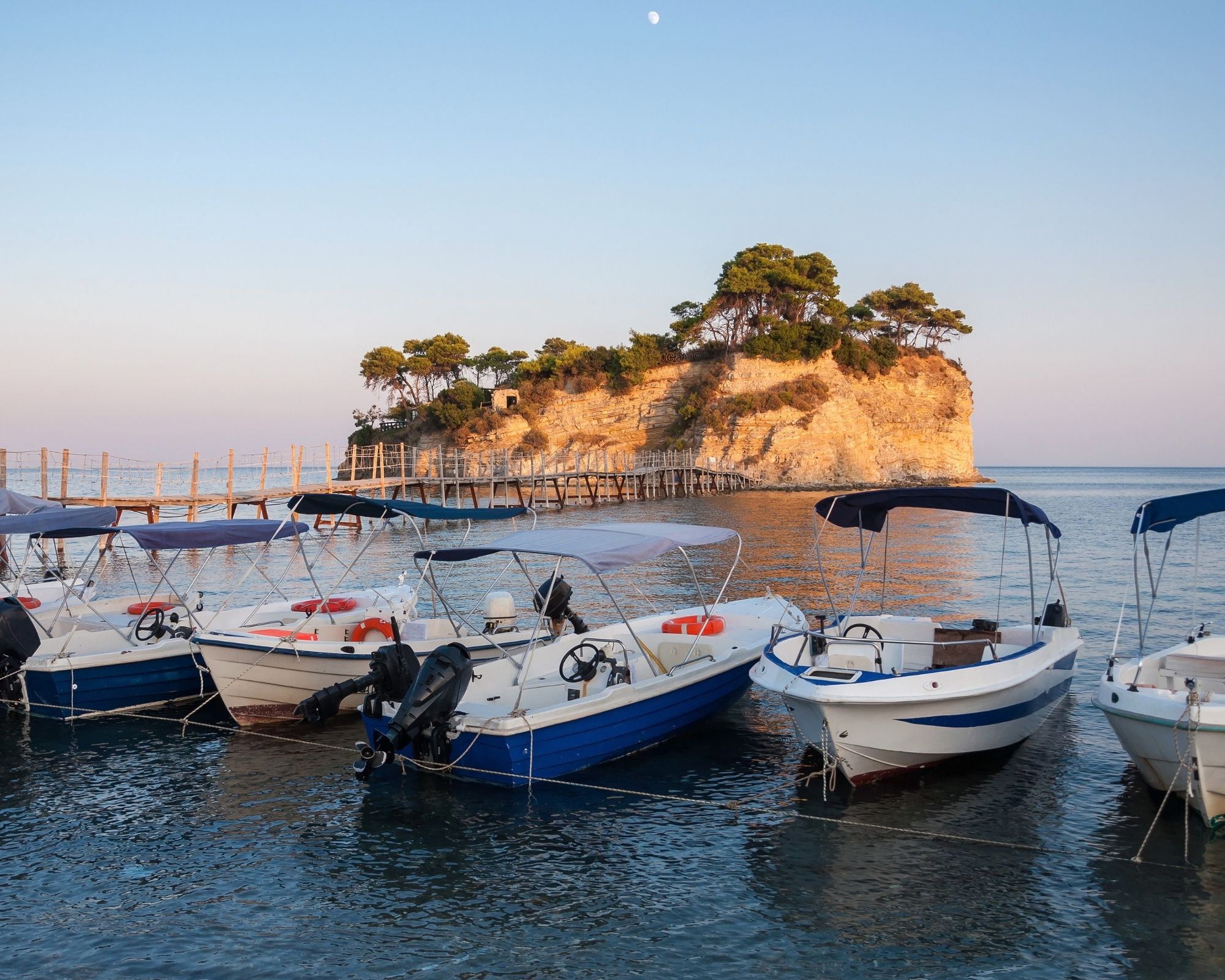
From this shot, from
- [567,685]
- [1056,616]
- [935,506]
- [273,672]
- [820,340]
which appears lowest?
[273,672]

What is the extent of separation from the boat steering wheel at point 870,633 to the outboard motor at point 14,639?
10.6 m

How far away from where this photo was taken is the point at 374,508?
1427cm

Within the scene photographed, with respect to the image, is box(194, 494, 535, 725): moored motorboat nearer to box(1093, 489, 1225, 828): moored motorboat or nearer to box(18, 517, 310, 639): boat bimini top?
box(18, 517, 310, 639): boat bimini top

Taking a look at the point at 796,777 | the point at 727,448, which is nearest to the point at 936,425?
the point at 727,448

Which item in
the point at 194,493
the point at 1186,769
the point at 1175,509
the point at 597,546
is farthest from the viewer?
the point at 194,493

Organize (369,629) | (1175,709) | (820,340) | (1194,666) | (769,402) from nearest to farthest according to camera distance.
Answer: (1175,709) < (1194,666) < (369,629) < (769,402) < (820,340)

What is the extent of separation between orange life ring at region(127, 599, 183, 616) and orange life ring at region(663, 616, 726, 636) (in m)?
7.75

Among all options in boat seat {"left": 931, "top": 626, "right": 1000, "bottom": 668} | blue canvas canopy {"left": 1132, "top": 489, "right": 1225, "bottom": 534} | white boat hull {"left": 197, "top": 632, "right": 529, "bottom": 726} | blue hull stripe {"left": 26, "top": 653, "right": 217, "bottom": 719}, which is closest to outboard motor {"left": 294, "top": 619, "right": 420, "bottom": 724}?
white boat hull {"left": 197, "top": 632, "right": 529, "bottom": 726}

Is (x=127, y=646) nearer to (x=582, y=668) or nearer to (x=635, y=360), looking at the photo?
(x=582, y=668)

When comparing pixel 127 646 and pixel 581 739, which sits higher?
pixel 127 646

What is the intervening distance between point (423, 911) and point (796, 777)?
4.50 meters

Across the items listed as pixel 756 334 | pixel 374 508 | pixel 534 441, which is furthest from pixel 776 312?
pixel 374 508

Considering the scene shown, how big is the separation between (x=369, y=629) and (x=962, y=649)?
7.93 meters

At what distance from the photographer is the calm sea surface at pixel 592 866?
22.2 feet
